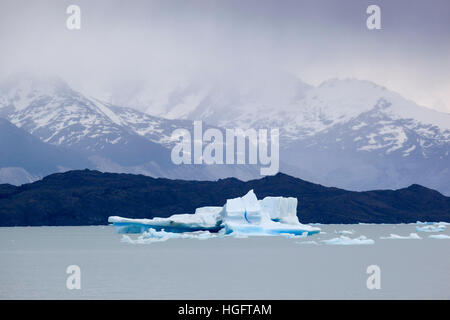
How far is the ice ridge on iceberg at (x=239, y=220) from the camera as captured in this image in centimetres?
7025

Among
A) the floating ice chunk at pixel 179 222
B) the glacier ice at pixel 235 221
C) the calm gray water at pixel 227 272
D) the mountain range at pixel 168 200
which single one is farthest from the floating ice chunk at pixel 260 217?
the mountain range at pixel 168 200

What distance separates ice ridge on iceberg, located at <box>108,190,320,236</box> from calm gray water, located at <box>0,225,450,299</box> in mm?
11599

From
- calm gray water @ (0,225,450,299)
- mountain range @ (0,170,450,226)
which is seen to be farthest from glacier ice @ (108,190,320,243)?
mountain range @ (0,170,450,226)

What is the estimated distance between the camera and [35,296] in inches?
1195

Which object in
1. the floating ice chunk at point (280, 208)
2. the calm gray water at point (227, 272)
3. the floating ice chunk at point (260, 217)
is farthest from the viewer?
the floating ice chunk at point (280, 208)

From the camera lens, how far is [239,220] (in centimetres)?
7206

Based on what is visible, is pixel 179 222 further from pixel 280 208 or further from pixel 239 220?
pixel 280 208

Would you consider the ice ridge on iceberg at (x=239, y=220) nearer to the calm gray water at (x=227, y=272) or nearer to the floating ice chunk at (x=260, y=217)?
the floating ice chunk at (x=260, y=217)

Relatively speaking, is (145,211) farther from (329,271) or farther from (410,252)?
(329,271)

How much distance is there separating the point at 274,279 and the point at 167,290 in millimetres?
6044

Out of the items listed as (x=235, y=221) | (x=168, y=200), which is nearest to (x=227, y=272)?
(x=235, y=221)

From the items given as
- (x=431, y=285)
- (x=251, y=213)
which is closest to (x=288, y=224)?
(x=251, y=213)
